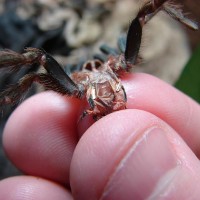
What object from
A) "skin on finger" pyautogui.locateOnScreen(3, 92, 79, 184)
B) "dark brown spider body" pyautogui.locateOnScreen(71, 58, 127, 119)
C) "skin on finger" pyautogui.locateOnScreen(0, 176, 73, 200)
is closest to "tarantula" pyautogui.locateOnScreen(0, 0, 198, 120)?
"dark brown spider body" pyautogui.locateOnScreen(71, 58, 127, 119)

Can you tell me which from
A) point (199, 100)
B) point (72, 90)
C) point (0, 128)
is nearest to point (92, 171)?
point (72, 90)

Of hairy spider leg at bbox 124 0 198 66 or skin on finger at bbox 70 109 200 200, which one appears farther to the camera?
hairy spider leg at bbox 124 0 198 66

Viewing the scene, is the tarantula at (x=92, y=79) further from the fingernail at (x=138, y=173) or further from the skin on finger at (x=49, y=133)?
the fingernail at (x=138, y=173)

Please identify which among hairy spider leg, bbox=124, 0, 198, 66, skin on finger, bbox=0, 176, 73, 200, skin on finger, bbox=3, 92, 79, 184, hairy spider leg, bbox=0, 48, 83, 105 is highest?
hairy spider leg, bbox=124, 0, 198, 66

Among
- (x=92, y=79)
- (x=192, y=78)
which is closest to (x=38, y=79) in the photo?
(x=92, y=79)

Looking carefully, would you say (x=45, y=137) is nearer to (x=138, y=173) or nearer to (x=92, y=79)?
(x=92, y=79)

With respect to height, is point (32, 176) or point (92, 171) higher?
point (92, 171)

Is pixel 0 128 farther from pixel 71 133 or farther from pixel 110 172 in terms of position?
pixel 110 172

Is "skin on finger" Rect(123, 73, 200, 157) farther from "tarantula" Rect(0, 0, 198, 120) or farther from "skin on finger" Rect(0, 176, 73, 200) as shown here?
"skin on finger" Rect(0, 176, 73, 200)
